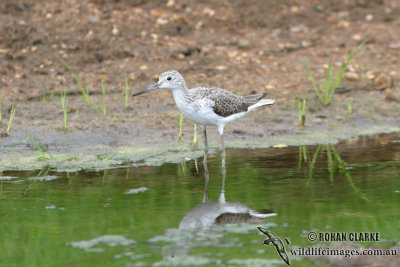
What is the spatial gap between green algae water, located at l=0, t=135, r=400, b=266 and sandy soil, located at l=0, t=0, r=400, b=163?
178 cm

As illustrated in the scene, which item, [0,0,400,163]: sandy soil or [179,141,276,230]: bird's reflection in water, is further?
[0,0,400,163]: sandy soil

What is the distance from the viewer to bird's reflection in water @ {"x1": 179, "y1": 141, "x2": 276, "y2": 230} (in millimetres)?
6057

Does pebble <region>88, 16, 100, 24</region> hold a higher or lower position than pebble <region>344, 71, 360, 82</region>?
higher

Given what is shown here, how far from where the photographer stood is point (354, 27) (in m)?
14.1

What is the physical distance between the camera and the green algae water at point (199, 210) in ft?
17.3

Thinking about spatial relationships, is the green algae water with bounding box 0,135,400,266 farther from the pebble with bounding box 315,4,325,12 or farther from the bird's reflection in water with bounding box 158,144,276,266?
the pebble with bounding box 315,4,325,12

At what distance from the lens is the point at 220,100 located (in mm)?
8742

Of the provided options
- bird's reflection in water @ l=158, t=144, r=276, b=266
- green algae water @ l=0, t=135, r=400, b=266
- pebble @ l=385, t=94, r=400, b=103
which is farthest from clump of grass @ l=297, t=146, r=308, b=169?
pebble @ l=385, t=94, r=400, b=103

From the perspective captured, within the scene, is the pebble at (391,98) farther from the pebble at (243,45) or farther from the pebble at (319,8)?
the pebble at (319,8)

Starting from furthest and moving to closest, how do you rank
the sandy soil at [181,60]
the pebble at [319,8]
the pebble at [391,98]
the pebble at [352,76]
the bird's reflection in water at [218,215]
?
the pebble at [319,8] → the pebble at [352,76] → the pebble at [391,98] → the sandy soil at [181,60] → the bird's reflection in water at [218,215]

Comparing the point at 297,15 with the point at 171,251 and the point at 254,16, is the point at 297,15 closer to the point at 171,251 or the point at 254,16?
the point at 254,16

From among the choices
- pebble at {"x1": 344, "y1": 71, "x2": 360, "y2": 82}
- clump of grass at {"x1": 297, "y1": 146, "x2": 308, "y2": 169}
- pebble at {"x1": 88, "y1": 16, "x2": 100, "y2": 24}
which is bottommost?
clump of grass at {"x1": 297, "y1": 146, "x2": 308, "y2": 169}

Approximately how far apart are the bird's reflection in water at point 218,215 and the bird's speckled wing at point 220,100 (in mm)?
1993

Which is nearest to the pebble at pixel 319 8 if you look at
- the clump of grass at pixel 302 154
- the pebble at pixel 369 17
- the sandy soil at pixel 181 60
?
the sandy soil at pixel 181 60
